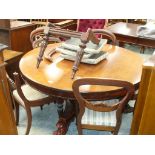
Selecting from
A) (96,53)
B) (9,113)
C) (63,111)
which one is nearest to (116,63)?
(96,53)

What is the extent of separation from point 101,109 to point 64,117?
2.35ft

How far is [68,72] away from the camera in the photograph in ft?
5.74

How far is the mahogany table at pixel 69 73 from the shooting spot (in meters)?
1.55

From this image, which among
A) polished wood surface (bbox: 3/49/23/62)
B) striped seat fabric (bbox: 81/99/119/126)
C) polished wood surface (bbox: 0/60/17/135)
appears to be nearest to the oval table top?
striped seat fabric (bbox: 81/99/119/126)

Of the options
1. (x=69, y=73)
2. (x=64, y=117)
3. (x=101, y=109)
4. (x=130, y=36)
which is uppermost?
(x=130, y=36)

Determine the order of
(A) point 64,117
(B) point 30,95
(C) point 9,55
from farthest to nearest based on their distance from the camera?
(C) point 9,55
(A) point 64,117
(B) point 30,95

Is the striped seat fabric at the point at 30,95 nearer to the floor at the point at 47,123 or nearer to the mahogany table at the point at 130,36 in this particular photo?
the floor at the point at 47,123

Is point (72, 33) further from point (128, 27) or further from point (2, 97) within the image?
point (128, 27)

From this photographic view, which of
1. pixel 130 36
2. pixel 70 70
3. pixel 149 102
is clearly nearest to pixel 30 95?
pixel 70 70

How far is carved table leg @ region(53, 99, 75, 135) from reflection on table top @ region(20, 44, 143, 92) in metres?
0.46

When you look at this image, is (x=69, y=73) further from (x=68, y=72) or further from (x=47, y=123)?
(x=47, y=123)
